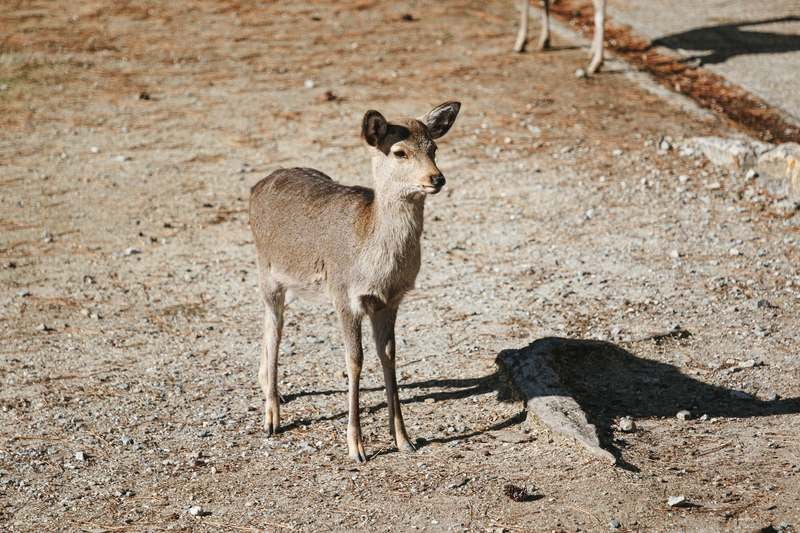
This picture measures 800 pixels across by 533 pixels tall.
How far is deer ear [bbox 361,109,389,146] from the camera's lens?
216 inches

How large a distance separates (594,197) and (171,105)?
502cm

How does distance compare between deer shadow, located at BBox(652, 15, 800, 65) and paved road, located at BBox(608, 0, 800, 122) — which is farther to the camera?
deer shadow, located at BBox(652, 15, 800, 65)

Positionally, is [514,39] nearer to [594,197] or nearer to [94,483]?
[594,197]

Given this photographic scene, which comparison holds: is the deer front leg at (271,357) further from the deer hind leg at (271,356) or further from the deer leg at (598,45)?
the deer leg at (598,45)

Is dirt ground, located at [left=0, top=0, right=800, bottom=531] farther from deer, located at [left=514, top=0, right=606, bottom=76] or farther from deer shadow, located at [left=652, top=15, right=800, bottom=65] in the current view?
deer shadow, located at [left=652, top=15, right=800, bottom=65]

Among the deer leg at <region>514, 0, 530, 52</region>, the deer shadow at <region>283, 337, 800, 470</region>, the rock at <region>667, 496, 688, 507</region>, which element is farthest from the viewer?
the deer leg at <region>514, 0, 530, 52</region>

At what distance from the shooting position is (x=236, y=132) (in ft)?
37.8

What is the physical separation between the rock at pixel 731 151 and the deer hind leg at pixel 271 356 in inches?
214

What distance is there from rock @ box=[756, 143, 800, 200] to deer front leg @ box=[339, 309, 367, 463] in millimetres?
5318

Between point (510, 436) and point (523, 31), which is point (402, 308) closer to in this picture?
point (510, 436)

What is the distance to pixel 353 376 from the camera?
5.98m

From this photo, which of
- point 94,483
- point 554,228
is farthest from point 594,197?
point 94,483

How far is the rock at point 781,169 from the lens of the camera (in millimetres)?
9680

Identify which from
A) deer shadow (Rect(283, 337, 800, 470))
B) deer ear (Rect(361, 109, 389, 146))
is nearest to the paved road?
deer shadow (Rect(283, 337, 800, 470))
